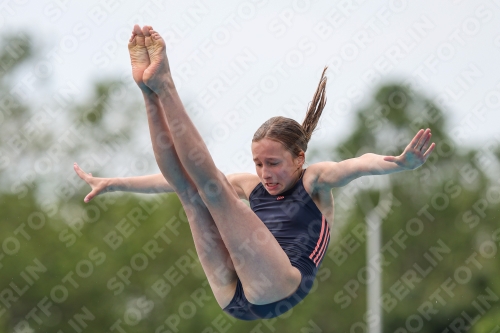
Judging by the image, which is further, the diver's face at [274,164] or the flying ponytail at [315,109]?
the flying ponytail at [315,109]

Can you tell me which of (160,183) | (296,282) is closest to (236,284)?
(296,282)

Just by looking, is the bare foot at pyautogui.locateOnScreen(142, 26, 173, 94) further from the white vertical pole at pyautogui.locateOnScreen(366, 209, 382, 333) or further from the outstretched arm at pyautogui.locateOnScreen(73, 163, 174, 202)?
the white vertical pole at pyautogui.locateOnScreen(366, 209, 382, 333)

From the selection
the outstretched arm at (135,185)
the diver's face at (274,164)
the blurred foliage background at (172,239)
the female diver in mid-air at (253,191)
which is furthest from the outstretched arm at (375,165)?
the blurred foliage background at (172,239)

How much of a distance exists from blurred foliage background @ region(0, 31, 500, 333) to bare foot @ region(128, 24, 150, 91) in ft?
28.3

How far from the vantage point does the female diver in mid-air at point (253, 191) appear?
3.38m

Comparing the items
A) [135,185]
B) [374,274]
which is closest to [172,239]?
[374,274]

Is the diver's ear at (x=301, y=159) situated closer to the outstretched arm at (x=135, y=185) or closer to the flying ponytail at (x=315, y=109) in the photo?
the flying ponytail at (x=315, y=109)

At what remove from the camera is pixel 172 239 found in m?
14.2

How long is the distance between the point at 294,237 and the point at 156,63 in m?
1.24

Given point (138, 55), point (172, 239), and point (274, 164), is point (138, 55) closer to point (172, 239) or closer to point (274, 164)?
point (274, 164)

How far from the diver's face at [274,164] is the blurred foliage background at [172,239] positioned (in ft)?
27.7

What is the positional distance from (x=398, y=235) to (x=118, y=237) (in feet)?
20.4

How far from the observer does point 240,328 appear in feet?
44.2

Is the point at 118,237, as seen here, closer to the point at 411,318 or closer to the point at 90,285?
the point at 90,285
